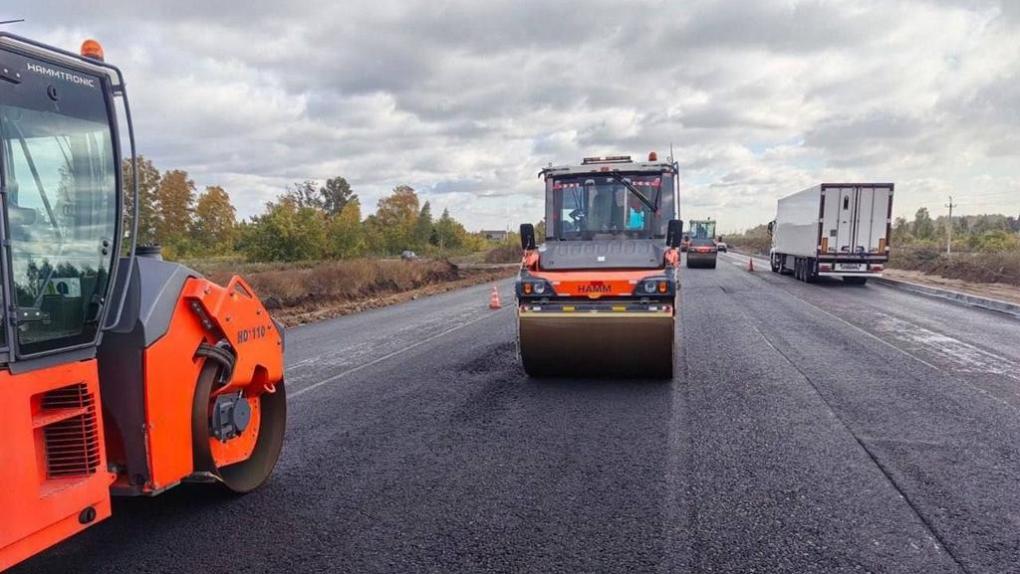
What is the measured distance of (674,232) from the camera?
7859 millimetres

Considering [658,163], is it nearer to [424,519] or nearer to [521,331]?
[521,331]

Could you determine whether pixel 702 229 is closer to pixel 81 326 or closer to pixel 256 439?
pixel 256 439

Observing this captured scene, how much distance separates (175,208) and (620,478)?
6191 centimetres

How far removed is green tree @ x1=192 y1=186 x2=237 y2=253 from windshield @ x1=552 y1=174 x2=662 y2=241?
5817 cm

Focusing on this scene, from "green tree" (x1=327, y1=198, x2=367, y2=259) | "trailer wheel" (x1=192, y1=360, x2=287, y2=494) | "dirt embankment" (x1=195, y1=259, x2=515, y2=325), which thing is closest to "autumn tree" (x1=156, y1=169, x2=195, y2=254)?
"green tree" (x1=327, y1=198, x2=367, y2=259)

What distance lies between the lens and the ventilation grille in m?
2.57

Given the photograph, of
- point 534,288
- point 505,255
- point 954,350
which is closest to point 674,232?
point 534,288

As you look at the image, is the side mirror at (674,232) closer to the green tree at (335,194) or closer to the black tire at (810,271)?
the black tire at (810,271)

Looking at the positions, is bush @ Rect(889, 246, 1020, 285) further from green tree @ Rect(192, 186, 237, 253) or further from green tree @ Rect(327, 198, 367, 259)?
green tree @ Rect(192, 186, 237, 253)

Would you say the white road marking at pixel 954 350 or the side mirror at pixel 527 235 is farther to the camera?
the side mirror at pixel 527 235

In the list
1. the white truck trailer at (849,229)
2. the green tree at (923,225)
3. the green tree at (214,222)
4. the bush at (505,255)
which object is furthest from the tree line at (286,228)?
the green tree at (923,225)

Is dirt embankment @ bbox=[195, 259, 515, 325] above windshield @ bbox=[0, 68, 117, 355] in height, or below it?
below

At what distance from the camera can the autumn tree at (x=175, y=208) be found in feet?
175

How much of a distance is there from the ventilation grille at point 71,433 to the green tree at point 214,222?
62717 millimetres
